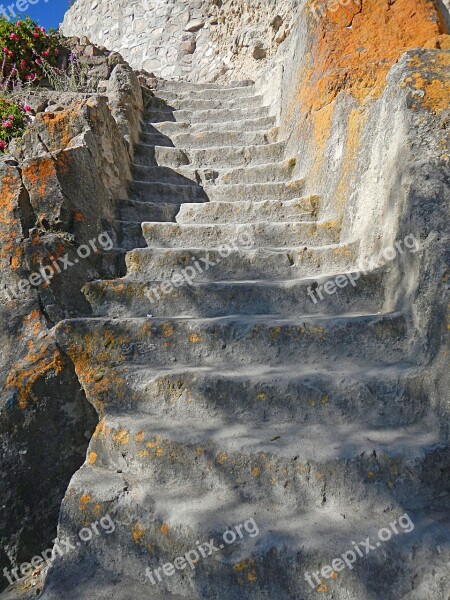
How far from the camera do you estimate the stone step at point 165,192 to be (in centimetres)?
327

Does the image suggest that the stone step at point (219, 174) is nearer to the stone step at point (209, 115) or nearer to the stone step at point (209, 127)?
the stone step at point (209, 127)

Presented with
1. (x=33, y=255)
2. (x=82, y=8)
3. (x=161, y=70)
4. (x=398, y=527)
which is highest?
(x=82, y=8)

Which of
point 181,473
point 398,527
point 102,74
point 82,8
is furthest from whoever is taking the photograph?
point 82,8

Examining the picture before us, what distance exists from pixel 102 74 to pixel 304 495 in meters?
5.68

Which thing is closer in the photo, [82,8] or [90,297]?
[90,297]

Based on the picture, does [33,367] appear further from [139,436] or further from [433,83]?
[433,83]

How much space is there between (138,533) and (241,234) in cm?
171

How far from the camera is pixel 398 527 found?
1.28m

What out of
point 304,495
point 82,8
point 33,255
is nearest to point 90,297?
point 33,255

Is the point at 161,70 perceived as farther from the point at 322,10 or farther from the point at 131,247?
the point at 131,247

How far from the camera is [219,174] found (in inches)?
139
